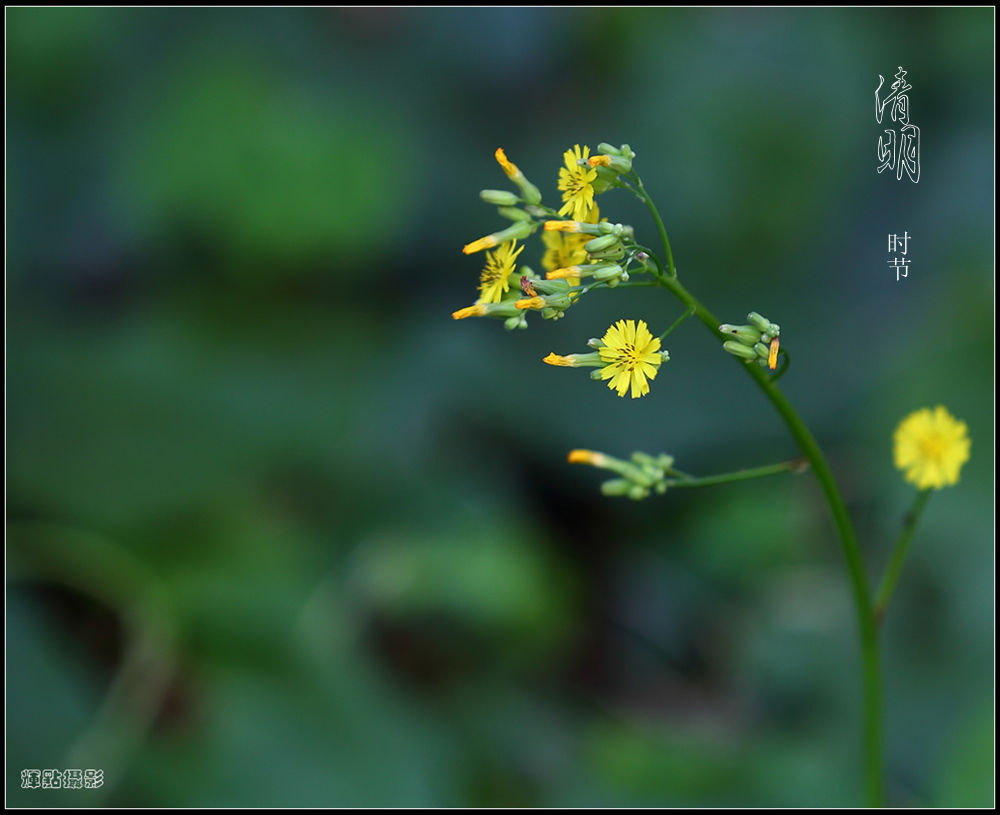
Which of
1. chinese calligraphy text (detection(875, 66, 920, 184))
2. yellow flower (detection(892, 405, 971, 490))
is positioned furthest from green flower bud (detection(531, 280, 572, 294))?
chinese calligraphy text (detection(875, 66, 920, 184))

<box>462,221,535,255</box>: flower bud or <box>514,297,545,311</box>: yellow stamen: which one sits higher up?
<box>462,221,535,255</box>: flower bud

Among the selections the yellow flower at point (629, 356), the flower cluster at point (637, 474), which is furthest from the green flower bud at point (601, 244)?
the flower cluster at point (637, 474)

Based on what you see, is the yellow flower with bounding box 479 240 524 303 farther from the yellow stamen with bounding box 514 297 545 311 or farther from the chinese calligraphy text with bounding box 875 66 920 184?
the chinese calligraphy text with bounding box 875 66 920 184

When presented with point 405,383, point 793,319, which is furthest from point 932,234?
point 405,383

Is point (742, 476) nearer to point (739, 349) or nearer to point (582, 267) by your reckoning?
point (739, 349)

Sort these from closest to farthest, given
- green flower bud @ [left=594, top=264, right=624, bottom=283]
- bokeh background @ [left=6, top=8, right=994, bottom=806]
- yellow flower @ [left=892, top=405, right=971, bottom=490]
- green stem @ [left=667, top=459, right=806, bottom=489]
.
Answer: green flower bud @ [left=594, top=264, right=624, bottom=283], green stem @ [left=667, top=459, right=806, bottom=489], yellow flower @ [left=892, top=405, right=971, bottom=490], bokeh background @ [left=6, top=8, right=994, bottom=806]

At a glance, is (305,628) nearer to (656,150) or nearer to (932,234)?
(656,150)

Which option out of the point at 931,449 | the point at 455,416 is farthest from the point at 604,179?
the point at 455,416
